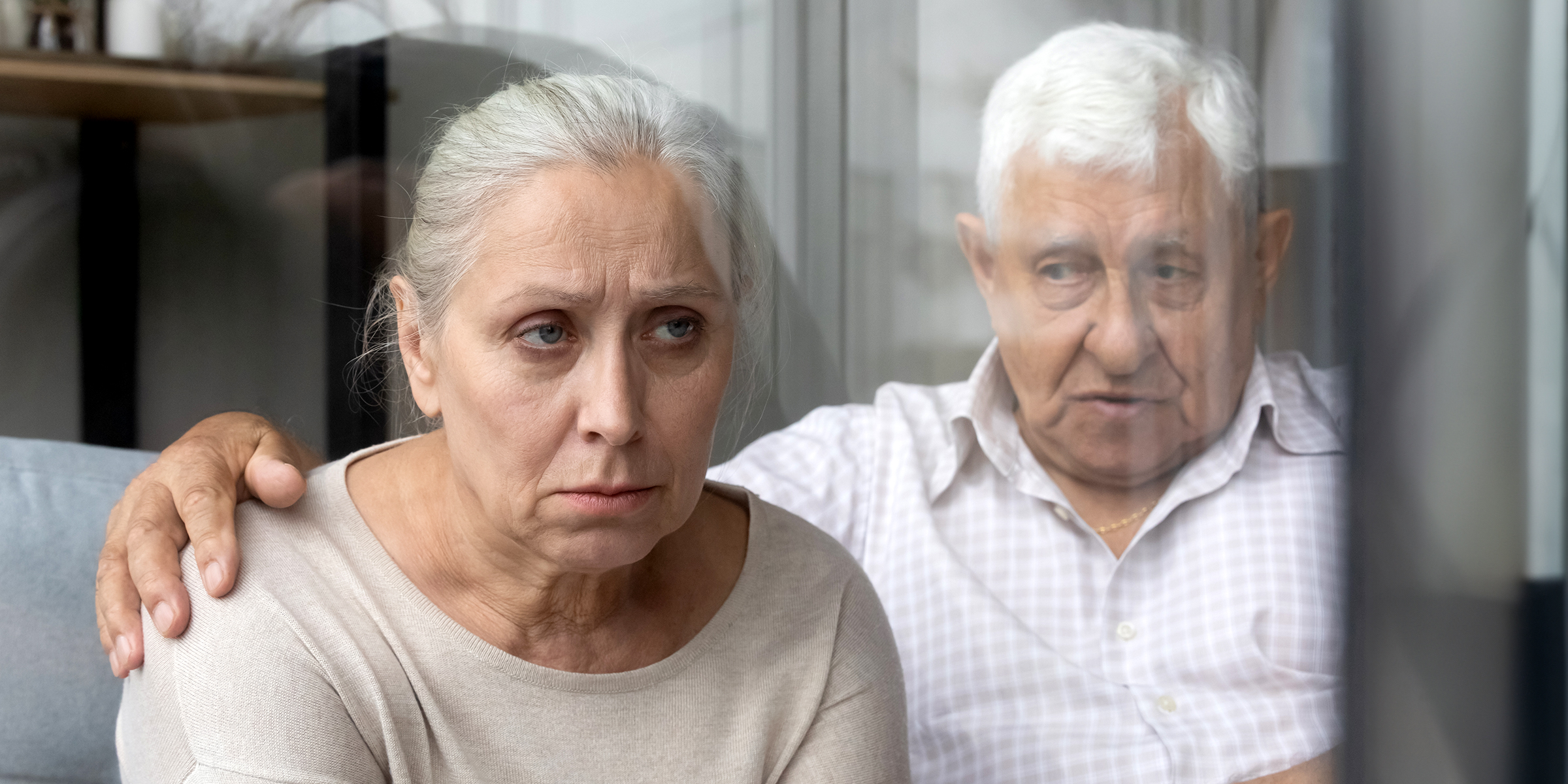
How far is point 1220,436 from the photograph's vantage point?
1.06 m

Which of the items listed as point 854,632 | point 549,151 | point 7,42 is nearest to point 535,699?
point 854,632

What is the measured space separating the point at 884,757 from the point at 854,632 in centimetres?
12

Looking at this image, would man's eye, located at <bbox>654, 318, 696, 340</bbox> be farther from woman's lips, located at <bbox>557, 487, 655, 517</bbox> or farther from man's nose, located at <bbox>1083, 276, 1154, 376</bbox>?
man's nose, located at <bbox>1083, 276, 1154, 376</bbox>

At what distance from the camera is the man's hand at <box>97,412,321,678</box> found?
0.87 metres

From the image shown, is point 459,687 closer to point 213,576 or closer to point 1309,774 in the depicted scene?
point 213,576

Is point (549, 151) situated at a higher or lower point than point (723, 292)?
higher

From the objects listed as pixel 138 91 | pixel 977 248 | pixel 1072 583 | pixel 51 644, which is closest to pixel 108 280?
pixel 138 91

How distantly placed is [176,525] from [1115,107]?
944 mm

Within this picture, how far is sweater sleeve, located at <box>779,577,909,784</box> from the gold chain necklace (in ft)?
0.79

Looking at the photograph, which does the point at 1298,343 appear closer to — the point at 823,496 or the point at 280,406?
the point at 823,496

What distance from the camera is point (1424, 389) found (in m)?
0.71

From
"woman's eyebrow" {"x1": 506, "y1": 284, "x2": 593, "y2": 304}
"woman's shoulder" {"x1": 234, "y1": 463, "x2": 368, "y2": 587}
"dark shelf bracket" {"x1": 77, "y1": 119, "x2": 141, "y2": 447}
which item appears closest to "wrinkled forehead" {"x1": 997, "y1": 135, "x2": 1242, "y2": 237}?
"woman's eyebrow" {"x1": 506, "y1": 284, "x2": 593, "y2": 304}

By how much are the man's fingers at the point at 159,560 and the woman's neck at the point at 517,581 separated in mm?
149

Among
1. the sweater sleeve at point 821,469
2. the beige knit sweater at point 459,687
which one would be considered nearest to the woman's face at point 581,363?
the beige knit sweater at point 459,687
